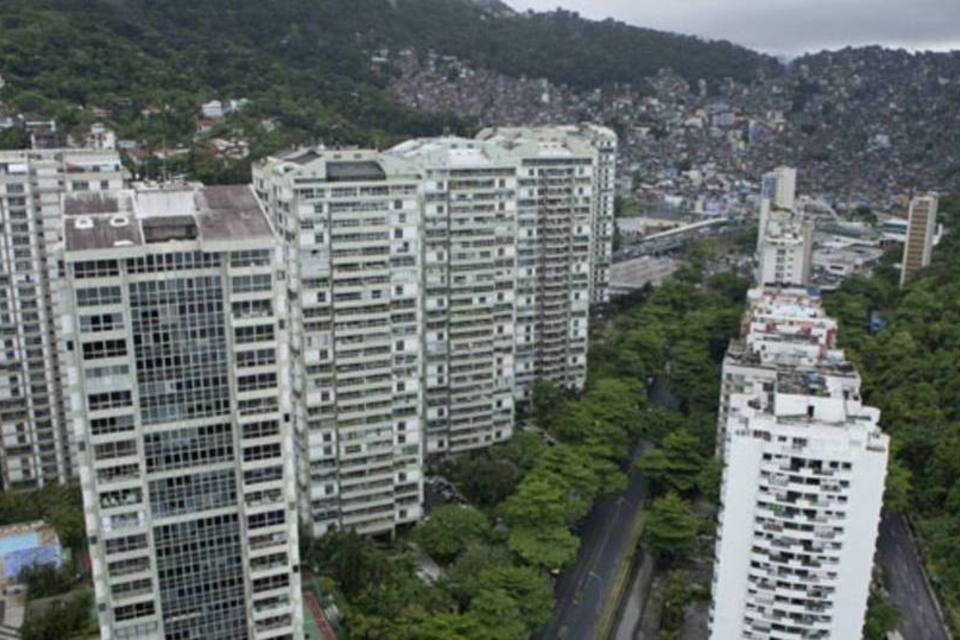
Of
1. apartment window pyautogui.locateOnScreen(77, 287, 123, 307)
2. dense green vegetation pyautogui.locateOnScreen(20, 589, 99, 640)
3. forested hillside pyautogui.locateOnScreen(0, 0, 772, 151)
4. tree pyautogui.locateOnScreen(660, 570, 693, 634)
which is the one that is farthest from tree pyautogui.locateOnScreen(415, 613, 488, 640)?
forested hillside pyautogui.locateOnScreen(0, 0, 772, 151)

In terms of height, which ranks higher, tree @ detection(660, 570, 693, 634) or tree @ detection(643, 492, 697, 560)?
tree @ detection(643, 492, 697, 560)

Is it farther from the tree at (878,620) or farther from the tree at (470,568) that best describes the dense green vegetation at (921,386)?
the tree at (470,568)

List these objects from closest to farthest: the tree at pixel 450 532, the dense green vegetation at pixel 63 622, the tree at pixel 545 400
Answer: the dense green vegetation at pixel 63 622 < the tree at pixel 450 532 < the tree at pixel 545 400

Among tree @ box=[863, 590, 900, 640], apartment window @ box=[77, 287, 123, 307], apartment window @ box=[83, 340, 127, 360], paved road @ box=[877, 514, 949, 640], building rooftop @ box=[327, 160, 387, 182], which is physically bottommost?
paved road @ box=[877, 514, 949, 640]

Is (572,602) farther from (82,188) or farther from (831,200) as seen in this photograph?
(831,200)

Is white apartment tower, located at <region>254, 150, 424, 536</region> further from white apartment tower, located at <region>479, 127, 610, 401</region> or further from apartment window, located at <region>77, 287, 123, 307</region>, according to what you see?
white apartment tower, located at <region>479, 127, 610, 401</region>

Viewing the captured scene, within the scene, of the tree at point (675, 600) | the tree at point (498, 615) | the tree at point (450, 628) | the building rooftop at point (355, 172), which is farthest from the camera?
the building rooftop at point (355, 172)

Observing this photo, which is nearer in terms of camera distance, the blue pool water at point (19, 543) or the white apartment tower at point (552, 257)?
the blue pool water at point (19, 543)

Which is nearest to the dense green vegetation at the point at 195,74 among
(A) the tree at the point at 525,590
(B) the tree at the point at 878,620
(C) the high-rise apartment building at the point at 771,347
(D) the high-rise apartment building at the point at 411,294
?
(D) the high-rise apartment building at the point at 411,294
